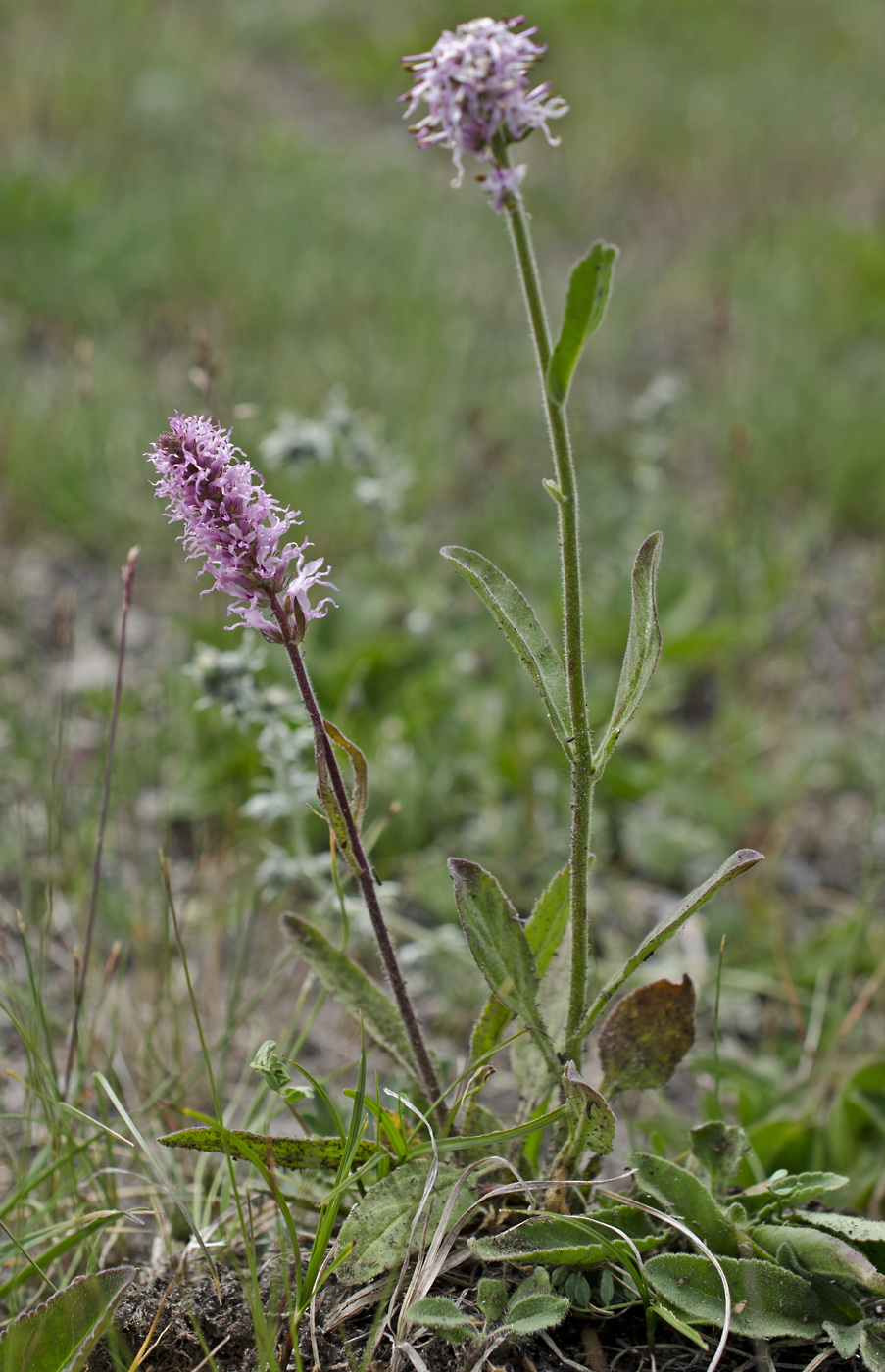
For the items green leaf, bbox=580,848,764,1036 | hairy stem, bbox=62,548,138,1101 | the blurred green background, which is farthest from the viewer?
the blurred green background

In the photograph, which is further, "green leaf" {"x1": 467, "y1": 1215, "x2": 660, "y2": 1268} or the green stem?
"green leaf" {"x1": 467, "y1": 1215, "x2": 660, "y2": 1268}

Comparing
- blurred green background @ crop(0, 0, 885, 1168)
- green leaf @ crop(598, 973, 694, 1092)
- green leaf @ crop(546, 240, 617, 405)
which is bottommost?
green leaf @ crop(598, 973, 694, 1092)

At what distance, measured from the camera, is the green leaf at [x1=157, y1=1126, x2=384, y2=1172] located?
1.08 m

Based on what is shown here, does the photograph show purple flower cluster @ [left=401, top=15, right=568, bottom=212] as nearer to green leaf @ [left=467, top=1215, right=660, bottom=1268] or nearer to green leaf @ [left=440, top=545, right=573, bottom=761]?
green leaf @ [left=440, top=545, right=573, bottom=761]

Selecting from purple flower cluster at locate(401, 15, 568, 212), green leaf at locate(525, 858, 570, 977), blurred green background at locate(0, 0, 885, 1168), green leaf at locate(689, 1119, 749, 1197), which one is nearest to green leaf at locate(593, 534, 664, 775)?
green leaf at locate(525, 858, 570, 977)

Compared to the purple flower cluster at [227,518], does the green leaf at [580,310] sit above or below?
above

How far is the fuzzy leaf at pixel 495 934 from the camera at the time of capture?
3.70ft

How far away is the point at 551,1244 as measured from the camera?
3.58 feet

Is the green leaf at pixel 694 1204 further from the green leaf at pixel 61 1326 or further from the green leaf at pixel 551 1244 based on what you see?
the green leaf at pixel 61 1326

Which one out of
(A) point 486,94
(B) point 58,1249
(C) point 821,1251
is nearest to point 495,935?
(C) point 821,1251

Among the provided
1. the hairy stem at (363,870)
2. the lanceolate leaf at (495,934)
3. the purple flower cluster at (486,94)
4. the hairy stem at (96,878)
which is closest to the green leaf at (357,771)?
the hairy stem at (363,870)

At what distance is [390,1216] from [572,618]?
0.67m

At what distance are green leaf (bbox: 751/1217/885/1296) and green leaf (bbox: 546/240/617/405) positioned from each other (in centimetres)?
91

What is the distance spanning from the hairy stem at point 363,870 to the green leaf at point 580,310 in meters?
0.34
